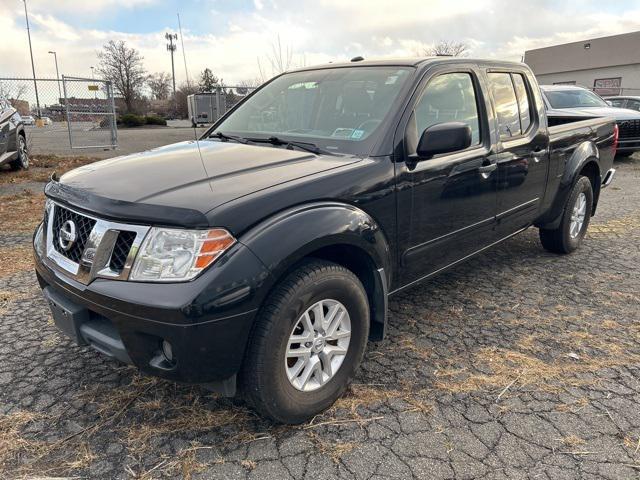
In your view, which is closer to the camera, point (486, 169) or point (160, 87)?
point (486, 169)

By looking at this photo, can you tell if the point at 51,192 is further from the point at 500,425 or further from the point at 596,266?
the point at 596,266

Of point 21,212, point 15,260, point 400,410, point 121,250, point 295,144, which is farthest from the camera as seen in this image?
point 21,212

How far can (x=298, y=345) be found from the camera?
2.38m

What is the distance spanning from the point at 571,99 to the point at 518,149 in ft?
29.5

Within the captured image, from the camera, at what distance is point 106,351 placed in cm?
222

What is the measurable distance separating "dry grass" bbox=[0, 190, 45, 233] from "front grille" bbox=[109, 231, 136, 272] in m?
4.44

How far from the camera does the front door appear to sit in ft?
9.43

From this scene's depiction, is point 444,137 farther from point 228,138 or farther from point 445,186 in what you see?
point 228,138

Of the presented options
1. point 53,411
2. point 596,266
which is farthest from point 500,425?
point 596,266

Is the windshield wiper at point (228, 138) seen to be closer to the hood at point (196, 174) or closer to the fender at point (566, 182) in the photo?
the hood at point (196, 174)

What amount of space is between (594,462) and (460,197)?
5.40 feet

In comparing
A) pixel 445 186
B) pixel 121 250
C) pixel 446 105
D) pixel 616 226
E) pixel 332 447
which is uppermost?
pixel 446 105

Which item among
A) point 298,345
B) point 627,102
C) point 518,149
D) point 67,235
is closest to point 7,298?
point 67,235

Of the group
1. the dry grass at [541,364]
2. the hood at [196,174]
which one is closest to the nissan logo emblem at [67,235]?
the hood at [196,174]
